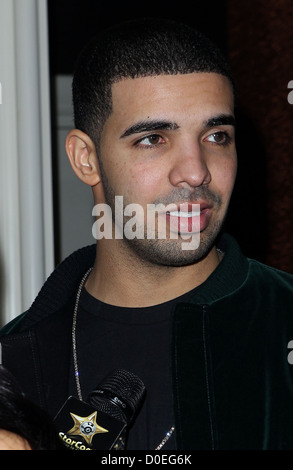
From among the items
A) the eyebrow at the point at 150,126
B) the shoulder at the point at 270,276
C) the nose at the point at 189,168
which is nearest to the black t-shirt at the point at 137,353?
the shoulder at the point at 270,276

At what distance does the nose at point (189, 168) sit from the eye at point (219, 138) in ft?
0.25

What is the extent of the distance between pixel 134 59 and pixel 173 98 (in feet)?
0.56

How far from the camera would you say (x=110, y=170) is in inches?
78.5

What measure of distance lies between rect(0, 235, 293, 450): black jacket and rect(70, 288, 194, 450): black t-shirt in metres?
0.06

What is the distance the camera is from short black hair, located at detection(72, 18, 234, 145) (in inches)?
77.0

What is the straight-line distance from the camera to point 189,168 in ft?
5.93

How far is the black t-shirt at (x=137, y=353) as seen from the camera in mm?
1818

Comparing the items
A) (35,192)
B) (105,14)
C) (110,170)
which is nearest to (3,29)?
(35,192)

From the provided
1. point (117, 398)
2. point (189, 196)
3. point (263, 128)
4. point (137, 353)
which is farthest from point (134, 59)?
point (263, 128)

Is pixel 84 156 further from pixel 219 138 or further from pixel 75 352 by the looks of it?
pixel 75 352

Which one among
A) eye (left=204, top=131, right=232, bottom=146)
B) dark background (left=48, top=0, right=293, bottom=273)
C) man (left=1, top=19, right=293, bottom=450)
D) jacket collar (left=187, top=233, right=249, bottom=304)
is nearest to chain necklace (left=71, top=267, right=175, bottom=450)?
man (left=1, top=19, right=293, bottom=450)

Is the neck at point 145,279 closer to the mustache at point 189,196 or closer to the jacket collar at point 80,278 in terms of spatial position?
the jacket collar at point 80,278

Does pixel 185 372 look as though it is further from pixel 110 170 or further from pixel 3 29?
pixel 3 29

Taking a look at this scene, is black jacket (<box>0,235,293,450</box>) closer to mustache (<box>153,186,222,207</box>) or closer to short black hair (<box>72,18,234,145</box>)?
mustache (<box>153,186,222,207</box>)
